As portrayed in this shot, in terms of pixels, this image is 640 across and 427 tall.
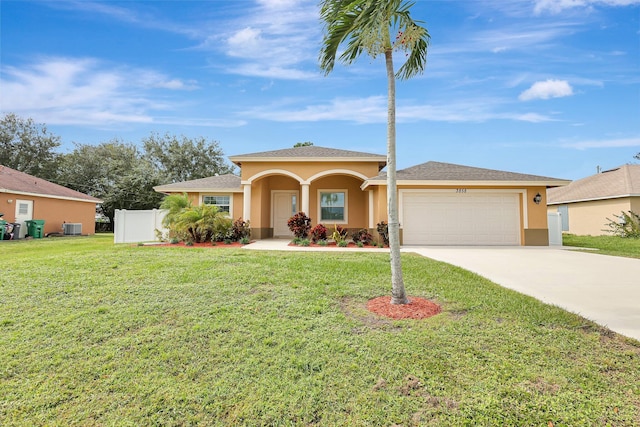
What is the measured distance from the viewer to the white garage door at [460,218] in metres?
12.8

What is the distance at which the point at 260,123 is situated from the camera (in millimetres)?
21422

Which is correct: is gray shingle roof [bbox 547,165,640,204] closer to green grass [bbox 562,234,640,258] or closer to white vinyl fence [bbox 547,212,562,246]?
green grass [bbox 562,234,640,258]

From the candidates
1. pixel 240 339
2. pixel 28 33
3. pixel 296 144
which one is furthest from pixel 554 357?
pixel 296 144

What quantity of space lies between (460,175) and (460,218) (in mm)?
1832

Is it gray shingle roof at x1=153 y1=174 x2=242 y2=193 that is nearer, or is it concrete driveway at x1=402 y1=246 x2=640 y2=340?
concrete driveway at x1=402 y1=246 x2=640 y2=340

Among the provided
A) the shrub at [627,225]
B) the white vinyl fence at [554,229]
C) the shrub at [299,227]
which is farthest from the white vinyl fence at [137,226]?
the shrub at [627,225]

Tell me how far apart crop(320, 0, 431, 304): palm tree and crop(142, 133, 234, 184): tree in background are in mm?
28972

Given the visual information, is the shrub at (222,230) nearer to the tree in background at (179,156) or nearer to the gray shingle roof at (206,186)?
the gray shingle roof at (206,186)

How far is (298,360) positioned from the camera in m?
3.17

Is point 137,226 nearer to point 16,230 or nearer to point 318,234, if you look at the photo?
point 318,234

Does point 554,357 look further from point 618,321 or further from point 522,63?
point 522,63

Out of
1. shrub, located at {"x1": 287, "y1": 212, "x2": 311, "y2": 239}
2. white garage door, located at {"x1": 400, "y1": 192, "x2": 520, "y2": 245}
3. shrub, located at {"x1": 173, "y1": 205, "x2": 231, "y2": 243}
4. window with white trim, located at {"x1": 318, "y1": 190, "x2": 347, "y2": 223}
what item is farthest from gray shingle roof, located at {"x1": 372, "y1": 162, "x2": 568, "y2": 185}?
shrub, located at {"x1": 173, "y1": 205, "x2": 231, "y2": 243}

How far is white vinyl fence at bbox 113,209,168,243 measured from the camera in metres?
13.7

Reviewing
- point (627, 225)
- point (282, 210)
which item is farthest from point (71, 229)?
point (627, 225)
